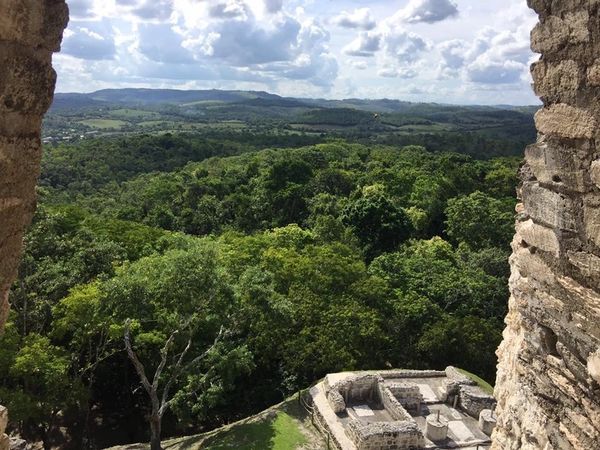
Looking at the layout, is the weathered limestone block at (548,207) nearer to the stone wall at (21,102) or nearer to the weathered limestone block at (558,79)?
the weathered limestone block at (558,79)

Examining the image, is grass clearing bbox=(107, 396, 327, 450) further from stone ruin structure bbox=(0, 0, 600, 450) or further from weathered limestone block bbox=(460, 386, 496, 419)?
stone ruin structure bbox=(0, 0, 600, 450)

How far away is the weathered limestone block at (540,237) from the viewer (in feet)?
13.8

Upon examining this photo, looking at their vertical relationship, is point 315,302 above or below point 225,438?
above

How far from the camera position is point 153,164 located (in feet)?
237

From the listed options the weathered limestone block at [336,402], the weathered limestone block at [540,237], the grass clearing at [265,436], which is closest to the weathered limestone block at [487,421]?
the weathered limestone block at [336,402]

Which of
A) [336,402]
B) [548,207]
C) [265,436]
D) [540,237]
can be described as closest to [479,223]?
[336,402]

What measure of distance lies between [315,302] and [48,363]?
31.8ft

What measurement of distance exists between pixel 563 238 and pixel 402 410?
13646mm

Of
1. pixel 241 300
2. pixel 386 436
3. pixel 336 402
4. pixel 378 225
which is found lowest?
pixel 336 402

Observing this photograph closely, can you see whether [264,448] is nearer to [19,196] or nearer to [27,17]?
[19,196]

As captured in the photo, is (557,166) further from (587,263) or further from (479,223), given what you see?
(479,223)

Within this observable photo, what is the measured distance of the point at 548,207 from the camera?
423 cm

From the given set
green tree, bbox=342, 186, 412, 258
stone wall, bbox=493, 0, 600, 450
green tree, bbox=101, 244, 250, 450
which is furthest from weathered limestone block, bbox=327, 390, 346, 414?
green tree, bbox=342, 186, 412, 258

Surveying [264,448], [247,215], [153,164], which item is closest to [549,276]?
[264,448]
